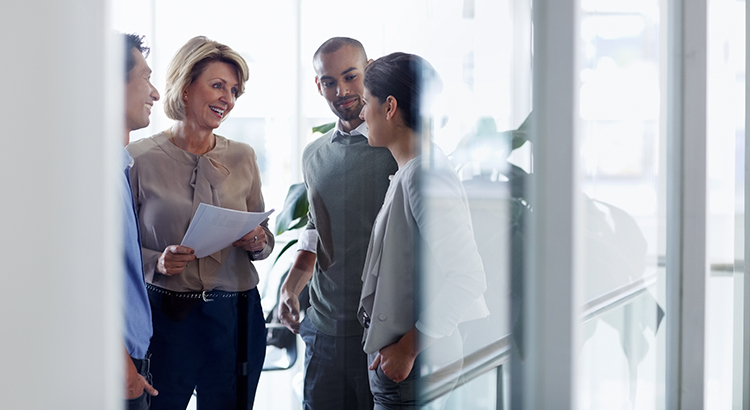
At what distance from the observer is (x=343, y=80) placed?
3.59 ft

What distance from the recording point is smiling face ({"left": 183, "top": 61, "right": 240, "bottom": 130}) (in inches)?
39.1

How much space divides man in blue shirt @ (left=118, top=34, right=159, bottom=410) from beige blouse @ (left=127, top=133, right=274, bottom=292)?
1 cm

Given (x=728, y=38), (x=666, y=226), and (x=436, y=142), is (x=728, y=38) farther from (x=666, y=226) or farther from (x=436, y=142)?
(x=436, y=142)

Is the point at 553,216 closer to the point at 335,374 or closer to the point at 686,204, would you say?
the point at 686,204

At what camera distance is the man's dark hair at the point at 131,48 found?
0.95 meters

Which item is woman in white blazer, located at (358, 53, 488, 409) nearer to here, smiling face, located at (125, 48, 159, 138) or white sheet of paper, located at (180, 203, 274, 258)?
white sheet of paper, located at (180, 203, 274, 258)

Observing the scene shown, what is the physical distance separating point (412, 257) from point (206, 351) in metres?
0.48

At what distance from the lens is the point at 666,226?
4.40 ft

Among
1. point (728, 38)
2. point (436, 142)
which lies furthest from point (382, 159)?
point (728, 38)

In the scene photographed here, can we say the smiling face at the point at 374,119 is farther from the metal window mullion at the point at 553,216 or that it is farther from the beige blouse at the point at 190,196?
the metal window mullion at the point at 553,216

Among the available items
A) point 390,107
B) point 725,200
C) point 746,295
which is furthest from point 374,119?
point 746,295

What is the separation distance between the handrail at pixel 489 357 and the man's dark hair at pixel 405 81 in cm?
55

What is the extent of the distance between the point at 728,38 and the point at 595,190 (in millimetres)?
557

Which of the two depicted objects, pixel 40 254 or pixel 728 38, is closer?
pixel 40 254
